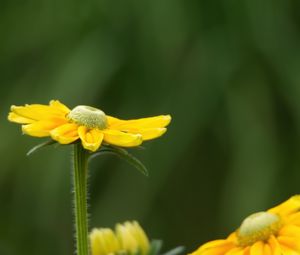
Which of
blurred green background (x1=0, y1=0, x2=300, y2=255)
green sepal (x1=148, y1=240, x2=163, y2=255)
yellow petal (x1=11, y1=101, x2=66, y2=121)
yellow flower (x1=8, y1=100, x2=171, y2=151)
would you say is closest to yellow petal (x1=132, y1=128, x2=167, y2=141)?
yellow flower (x1=8, y1=100, x2=171, y2=151)

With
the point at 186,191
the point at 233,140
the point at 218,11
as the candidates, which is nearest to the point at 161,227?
the point at 186,191

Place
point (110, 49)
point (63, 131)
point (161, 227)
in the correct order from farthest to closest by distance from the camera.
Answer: point (110, 49), point (161, 227), point (63, 131)

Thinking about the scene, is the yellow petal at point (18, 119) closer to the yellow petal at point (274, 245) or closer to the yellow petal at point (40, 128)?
the yellow petal at point (40, 128)

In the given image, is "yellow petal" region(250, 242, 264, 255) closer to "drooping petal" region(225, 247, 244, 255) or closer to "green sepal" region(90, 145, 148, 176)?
"drooping petal" region(225, 247, 244, 255)

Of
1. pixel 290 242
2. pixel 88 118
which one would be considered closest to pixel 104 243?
pixel 88 118

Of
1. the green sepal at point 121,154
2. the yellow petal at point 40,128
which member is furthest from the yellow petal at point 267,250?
the yellow petal at point 40,128

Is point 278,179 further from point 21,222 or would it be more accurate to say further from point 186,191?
point 21,222
